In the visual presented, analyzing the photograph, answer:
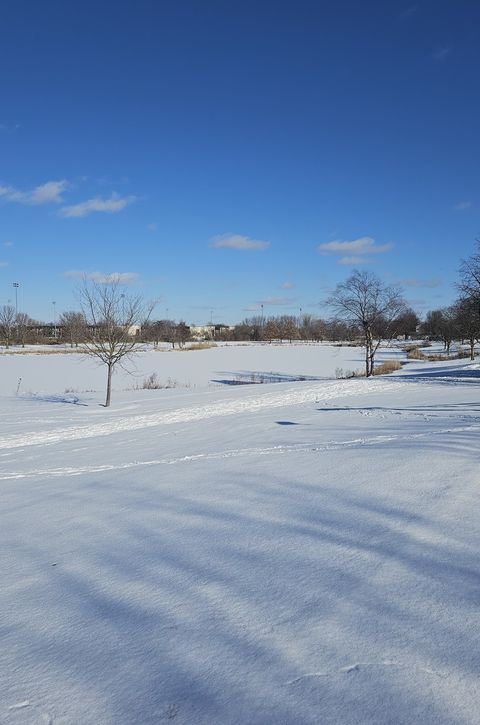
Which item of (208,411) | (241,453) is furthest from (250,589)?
(208,411)

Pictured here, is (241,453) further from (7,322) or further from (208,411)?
(7,322)

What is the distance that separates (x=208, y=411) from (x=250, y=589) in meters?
12.3

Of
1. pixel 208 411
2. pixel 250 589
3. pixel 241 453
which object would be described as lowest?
pixel 208 411

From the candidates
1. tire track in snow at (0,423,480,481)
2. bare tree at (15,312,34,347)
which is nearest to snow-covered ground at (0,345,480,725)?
tire track in snow at (0,423,480,481)

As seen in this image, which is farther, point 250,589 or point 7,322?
point 7,322

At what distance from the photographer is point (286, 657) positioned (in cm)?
247

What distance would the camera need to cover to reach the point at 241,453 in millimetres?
8219

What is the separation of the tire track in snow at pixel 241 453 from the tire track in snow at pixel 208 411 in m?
3.64

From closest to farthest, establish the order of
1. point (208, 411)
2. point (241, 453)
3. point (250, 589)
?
point (250, 589), point (241, 453), point (208, 411)

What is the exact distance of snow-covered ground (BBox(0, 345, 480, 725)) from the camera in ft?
7.34

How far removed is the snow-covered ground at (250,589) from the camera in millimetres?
2238

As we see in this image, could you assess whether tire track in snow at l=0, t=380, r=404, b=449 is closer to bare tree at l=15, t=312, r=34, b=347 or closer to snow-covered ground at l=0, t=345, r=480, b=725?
snow-covered ground at l=0, t=345, r=480, b=725

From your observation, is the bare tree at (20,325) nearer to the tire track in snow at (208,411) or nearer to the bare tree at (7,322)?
the bare tree at (7,322)

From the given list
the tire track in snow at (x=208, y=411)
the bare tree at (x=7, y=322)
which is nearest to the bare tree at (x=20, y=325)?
the bare tree at (x=7, y=322)
